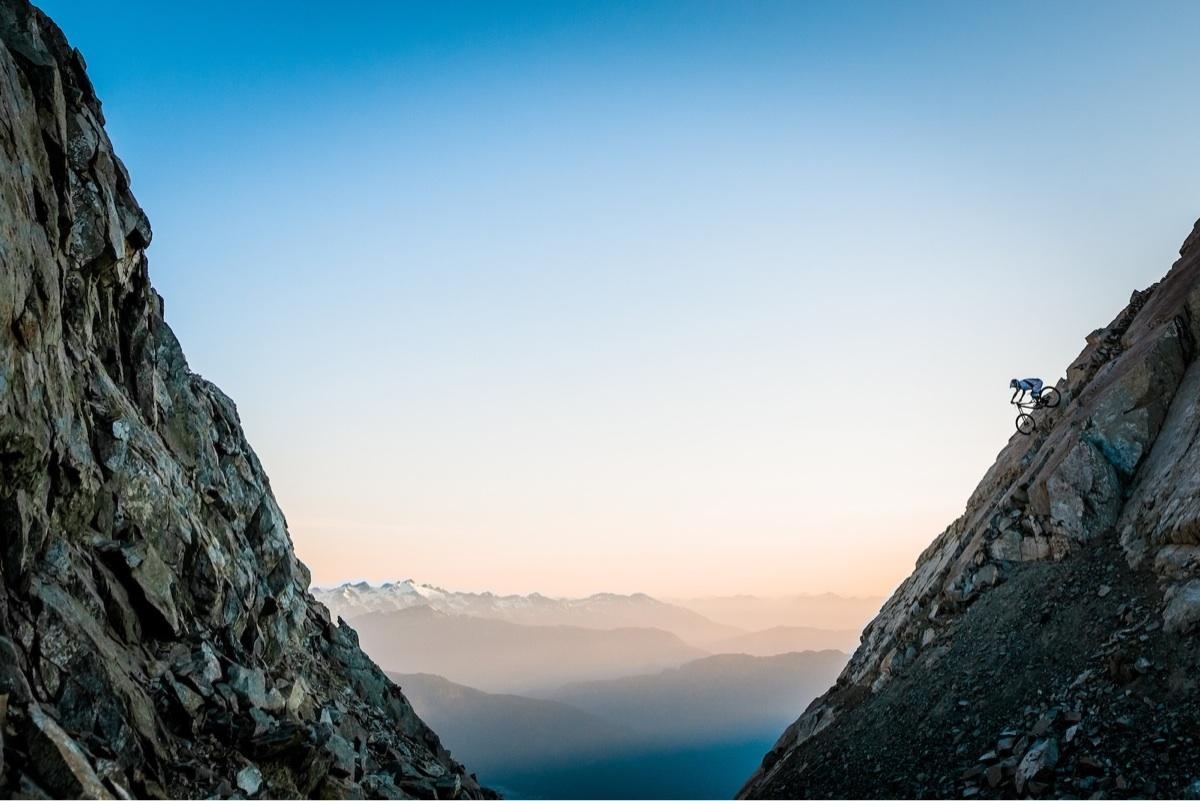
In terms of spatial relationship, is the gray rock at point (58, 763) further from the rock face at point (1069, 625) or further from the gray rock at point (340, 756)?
the rock face at point (1069, 625)

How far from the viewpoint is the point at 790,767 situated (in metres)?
34.9

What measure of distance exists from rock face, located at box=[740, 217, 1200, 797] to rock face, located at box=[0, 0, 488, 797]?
19.7m

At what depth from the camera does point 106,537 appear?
1923 cm

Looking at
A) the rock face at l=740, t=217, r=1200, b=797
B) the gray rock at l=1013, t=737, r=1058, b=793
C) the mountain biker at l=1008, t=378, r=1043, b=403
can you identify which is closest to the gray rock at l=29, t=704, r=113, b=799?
the gray rock at l=1013, t=737, r=1058, b=793

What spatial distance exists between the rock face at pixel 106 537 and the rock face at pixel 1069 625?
775 inches

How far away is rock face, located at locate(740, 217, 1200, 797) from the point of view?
20.1m

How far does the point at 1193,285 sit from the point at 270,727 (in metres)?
38.7

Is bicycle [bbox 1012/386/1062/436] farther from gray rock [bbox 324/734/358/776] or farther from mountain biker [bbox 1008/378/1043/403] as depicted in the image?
gray rock [bbox 324/734/358/776]

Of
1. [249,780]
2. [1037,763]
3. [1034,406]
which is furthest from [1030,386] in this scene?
[249,780]

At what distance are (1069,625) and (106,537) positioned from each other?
3063 centimetres

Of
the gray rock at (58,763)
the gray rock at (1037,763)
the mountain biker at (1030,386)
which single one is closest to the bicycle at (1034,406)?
the mountain biker at (1030,386)

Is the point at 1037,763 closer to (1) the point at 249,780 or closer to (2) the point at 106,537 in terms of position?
(1) the point at 249,780

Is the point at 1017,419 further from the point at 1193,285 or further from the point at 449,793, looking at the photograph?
the point at 449,793

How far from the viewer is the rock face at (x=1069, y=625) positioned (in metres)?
20.1
